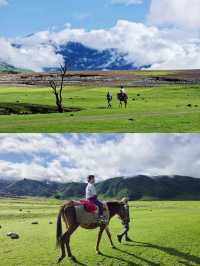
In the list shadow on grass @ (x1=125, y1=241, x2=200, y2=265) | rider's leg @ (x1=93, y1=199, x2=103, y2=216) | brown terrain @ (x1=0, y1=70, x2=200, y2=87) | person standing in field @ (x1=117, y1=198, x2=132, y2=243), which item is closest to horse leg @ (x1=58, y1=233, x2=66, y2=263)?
rider's leg @ (x1=93, y1=199, x2=103, y2=216)

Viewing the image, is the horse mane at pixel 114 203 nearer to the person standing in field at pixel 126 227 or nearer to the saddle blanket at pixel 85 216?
the person standing in field at pixel 126 227

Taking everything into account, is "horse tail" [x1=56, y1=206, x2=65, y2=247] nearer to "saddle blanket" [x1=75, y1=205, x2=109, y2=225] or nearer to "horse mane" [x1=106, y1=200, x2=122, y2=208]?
"saddle blanket" [x1=75, y1=205, x2=109, y2=225]

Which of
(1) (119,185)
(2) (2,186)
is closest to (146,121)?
(1) (119,185)

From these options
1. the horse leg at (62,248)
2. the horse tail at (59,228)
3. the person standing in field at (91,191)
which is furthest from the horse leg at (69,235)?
the person standing in field at (91,191)

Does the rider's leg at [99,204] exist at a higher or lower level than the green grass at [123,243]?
higher

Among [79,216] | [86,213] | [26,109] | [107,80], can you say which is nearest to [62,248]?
[79,216]

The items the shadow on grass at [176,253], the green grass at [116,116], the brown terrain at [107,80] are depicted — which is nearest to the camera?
the shadow on grass at [176,253]

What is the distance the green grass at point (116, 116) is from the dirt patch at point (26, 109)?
2.02m

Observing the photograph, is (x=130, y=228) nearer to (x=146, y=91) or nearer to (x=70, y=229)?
(x=70, y=229)

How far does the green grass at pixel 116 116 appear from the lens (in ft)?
111

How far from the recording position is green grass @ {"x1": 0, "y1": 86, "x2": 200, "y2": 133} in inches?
1332

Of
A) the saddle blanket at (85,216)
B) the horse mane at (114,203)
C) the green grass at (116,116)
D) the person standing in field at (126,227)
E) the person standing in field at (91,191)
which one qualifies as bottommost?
the person standing in field at (126,227)

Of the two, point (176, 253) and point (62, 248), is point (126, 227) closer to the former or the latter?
point (176, 253)

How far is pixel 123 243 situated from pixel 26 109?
2548 centimetres
